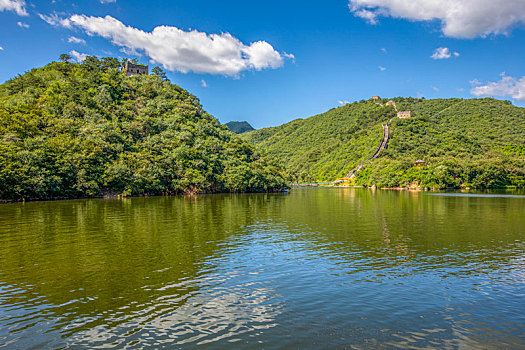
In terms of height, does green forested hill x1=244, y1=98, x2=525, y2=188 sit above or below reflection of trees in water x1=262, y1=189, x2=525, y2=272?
above

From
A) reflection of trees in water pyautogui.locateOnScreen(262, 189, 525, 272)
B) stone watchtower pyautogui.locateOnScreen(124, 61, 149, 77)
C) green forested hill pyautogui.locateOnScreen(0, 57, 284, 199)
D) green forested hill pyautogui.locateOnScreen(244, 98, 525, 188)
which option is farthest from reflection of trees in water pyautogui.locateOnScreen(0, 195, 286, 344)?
stone watchtower pyautogui.locateOnScreen(124, 61, 149, 77)

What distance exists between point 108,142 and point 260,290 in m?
86.0

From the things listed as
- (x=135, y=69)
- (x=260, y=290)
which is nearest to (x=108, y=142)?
(x=135, y=69)

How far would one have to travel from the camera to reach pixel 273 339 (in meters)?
9.98

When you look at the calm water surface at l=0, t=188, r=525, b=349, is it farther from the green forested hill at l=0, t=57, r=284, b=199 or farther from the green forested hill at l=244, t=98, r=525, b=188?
the green forested hill at l=244, t=98, r=525, b=188

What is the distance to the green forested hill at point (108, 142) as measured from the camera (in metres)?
68.6

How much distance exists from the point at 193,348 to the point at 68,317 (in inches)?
214

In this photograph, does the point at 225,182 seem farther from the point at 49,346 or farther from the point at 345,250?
the point at 49,346

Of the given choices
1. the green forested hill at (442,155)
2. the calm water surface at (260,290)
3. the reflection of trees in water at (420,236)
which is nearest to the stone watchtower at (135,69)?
the green forested hill at (442,155)

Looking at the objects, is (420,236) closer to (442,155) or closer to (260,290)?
(260,290)

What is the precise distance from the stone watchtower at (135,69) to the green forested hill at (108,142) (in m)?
14.3

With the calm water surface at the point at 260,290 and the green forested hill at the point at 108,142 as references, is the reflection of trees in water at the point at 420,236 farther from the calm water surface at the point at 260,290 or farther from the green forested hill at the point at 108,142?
the green forested hill at the point at 108,142

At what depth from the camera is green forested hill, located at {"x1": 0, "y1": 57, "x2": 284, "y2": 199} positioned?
68625mm

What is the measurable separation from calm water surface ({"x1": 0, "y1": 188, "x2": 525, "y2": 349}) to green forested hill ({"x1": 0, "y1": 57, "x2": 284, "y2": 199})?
49.3 meters
